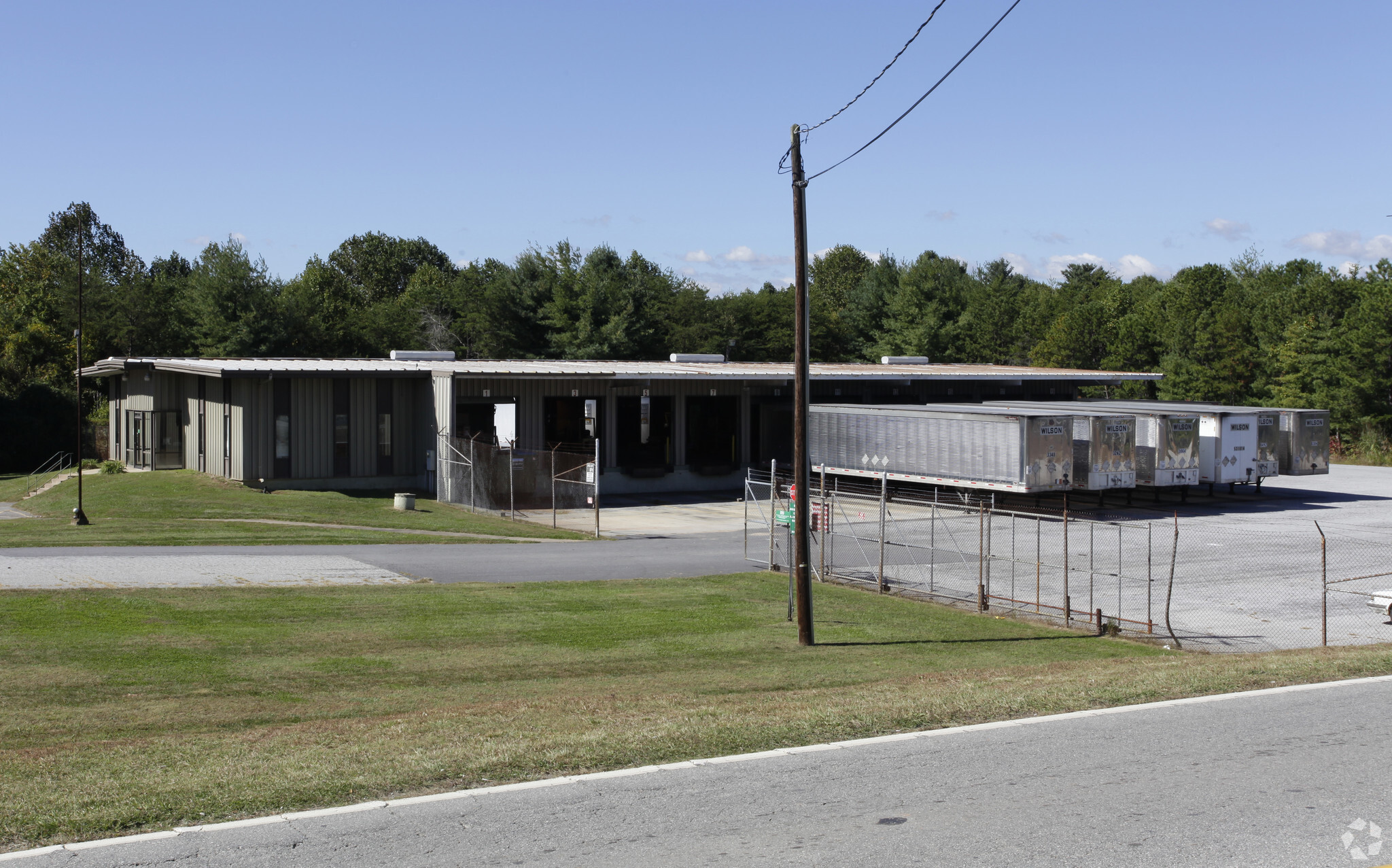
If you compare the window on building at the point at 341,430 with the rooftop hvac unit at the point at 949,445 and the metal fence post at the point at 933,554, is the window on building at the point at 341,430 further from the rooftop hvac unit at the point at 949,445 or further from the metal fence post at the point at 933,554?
the metal fence post at the point at 933,554

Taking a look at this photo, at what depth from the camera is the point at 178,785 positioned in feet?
26.0

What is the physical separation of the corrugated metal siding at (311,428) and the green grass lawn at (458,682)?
18.9 meters

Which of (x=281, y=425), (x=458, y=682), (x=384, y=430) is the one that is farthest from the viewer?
(x=384, y=430)

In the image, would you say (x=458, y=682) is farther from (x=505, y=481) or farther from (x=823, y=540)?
(x=505, y=481)

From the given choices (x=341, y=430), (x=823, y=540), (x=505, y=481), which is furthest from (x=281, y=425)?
(x=823, y=540)

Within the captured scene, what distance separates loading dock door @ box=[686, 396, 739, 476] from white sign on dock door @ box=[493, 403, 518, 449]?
24.2 feet

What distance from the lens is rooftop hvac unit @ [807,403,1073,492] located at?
106 feet

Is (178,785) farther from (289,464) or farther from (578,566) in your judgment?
(289,464)

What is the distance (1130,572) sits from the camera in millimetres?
22984

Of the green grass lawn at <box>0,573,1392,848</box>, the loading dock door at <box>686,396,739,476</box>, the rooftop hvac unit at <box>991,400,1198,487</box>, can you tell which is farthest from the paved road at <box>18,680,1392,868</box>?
the loading dock door at <box>686,396,739,476</box>

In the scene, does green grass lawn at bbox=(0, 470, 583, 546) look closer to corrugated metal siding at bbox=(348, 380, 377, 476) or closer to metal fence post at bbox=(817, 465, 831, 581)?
corrugated metal siding at bbox=(348, 380, 377, 476)

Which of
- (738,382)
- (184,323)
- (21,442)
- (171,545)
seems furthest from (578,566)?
(184,323)

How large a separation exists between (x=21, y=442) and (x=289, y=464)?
3206cm
